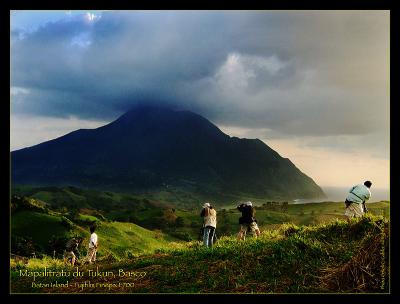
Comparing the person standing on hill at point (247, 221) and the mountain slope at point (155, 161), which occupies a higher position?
the mountain slope at point (155, 161)

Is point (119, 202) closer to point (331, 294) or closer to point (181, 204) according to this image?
point (181, 204)

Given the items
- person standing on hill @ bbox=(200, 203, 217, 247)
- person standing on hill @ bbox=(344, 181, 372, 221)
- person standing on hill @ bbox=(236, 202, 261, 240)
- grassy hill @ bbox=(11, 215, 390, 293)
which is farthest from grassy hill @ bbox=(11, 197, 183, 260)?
person standing on hill @ bbox=(344, 181, 372, 221)

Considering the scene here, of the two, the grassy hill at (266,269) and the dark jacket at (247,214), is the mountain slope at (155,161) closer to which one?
the dark jacket at (247,214)

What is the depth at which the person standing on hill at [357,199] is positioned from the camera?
1923 cm

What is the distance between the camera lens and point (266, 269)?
1525 cm

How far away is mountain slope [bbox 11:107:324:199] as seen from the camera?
122312 millimetres

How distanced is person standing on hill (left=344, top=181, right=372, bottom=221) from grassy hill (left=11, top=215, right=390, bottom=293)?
5.72 ft

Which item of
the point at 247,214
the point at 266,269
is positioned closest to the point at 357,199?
the point at 247,214

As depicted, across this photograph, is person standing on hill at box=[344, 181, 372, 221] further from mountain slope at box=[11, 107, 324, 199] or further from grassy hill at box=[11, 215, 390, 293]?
mountain slope at box=[11, 107, 324, 199]

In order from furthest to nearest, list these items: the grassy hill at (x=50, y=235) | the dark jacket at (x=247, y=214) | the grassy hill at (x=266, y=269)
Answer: the grassy hill at (x=50, y=235), the dark jacket at (x=247, y=214), the grassy hill at (x=266, y=269)

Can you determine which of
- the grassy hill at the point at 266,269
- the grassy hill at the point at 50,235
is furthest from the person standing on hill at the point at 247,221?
the grassy hill at the point at 50,235

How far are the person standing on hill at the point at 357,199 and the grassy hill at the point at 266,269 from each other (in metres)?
1.74

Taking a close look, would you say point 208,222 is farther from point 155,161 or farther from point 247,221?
point 155,161
